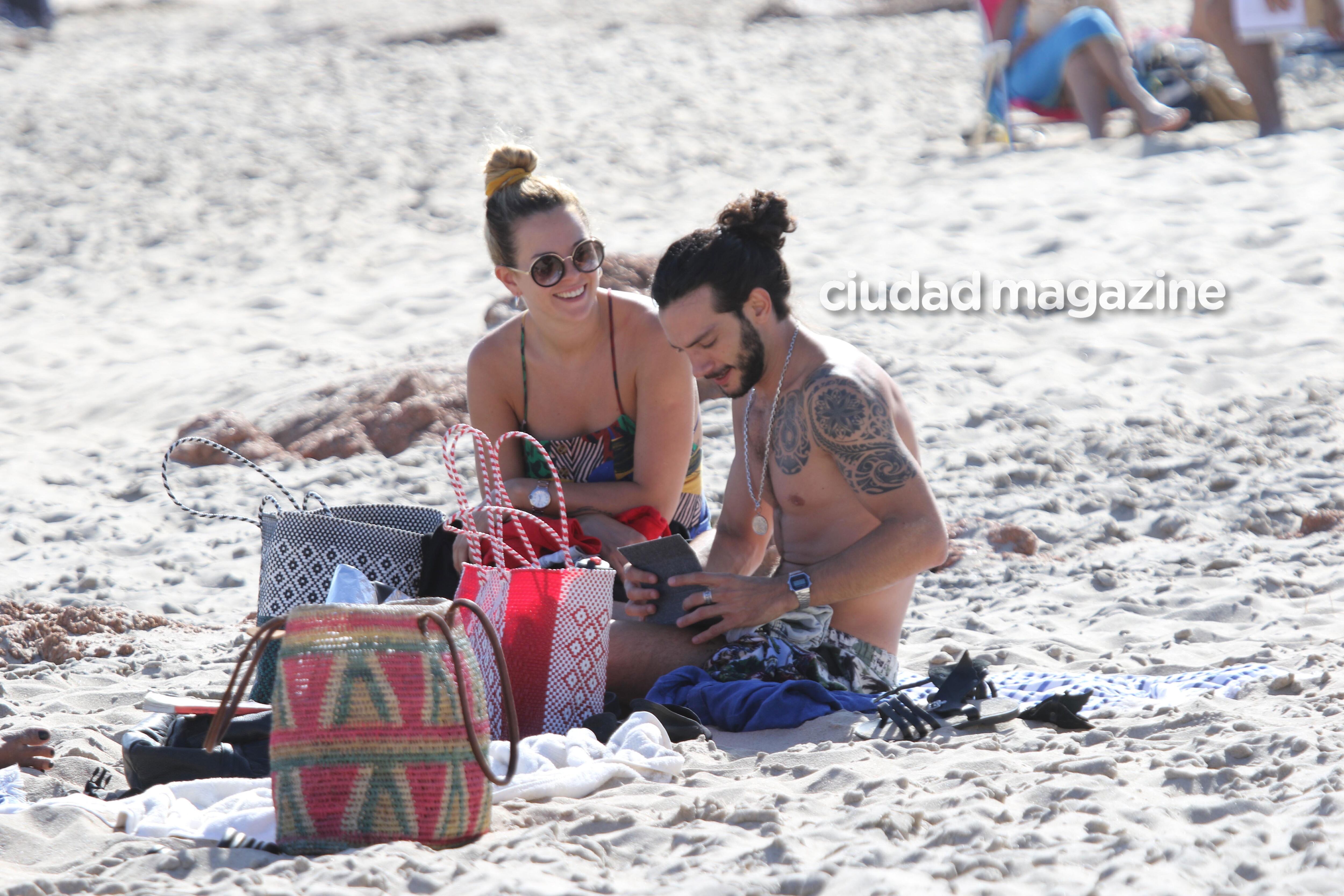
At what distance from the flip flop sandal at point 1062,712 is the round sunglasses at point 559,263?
1609 millimetres

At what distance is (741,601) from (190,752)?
4.05 ft

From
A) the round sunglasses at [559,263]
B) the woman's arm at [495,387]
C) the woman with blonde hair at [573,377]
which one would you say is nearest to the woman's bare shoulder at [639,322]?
the woman with blonde hair at [573,377]

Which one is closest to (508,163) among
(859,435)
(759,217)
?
(759,217)

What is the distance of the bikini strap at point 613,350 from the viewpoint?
3730mm

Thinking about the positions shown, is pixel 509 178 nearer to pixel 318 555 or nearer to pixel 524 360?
pixel 524 360

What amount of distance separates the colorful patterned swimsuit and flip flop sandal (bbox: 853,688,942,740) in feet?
3.30

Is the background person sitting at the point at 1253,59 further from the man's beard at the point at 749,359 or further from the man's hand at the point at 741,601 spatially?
the man's hand at the point at 741,601

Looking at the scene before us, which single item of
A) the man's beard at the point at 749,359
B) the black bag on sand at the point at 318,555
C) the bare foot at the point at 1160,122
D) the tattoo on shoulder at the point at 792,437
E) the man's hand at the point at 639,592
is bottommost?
the man's hand at the point at 639,592

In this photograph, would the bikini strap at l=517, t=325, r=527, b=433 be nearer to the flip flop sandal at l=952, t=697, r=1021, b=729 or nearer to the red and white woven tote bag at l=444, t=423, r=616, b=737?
the red and white woven tote bag at l=444, t=423, r=616, b=737

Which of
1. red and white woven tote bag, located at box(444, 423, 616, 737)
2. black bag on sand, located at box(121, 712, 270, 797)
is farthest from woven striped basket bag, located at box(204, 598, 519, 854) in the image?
red and white woven tote bag, located at box(444, 423, 616, 737)

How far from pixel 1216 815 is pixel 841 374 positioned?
130 cm

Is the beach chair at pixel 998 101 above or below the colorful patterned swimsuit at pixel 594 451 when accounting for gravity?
above

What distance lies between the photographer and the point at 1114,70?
9273 mm

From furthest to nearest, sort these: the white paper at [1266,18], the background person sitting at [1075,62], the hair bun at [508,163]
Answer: the background person sitting at [1075,62] → the white paper at [1266,18] → the hair bun at [508,163]
